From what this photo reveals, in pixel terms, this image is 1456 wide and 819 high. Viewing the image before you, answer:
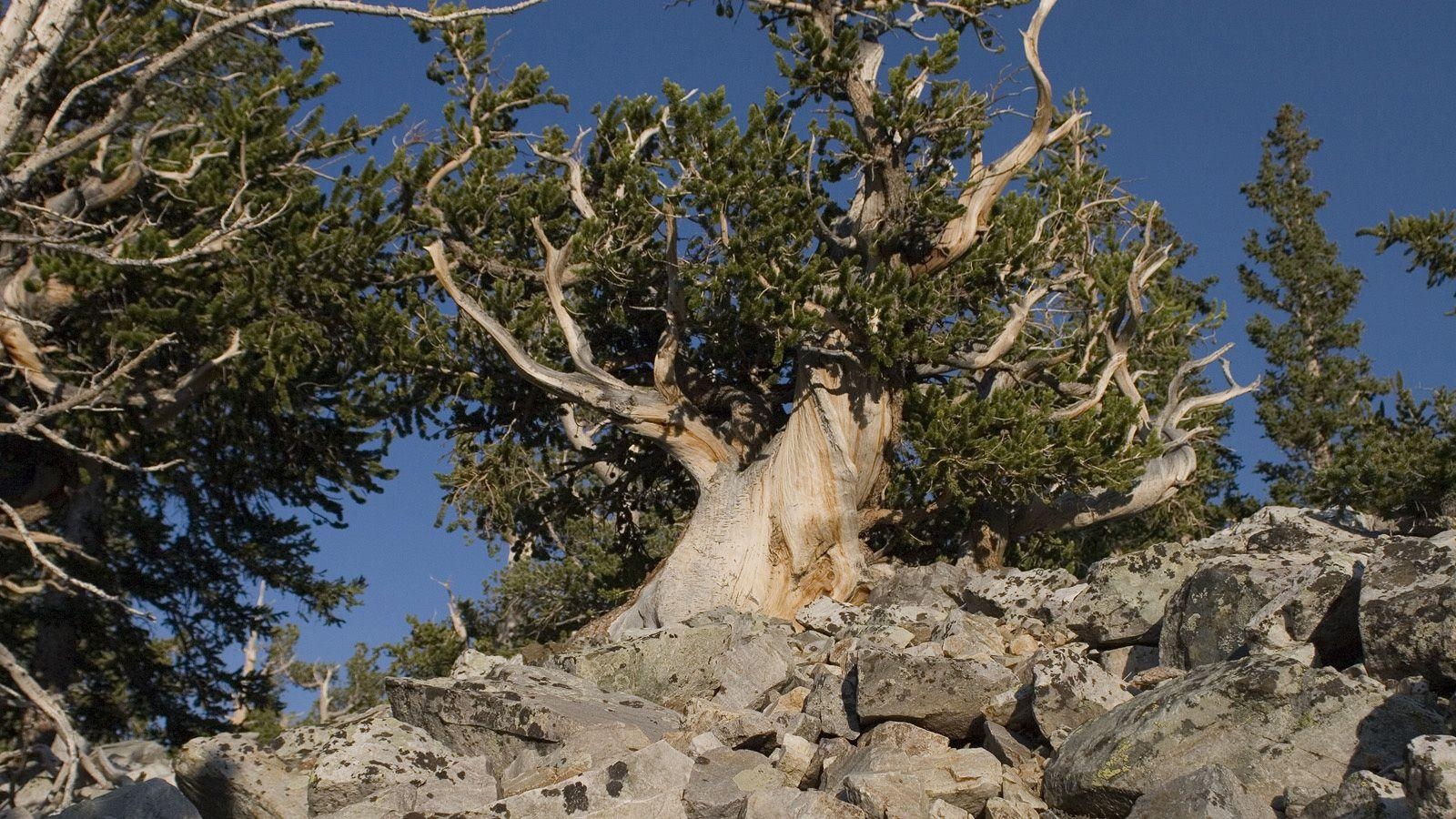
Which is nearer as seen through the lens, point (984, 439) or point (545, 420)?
point (984, 439)

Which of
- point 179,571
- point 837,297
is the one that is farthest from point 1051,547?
point 179,571

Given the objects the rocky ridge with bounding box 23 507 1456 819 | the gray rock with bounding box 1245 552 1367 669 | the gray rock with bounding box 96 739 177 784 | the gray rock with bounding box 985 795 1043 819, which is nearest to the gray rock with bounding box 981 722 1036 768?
the rocky ridge with bounding box 23 507 1456 819

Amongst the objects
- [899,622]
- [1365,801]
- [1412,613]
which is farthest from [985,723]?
[899,622]

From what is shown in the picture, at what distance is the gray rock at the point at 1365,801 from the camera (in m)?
4.66

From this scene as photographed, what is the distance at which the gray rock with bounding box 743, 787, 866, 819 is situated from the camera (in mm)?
5750

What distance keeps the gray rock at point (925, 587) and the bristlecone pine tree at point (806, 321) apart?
3.16 feet

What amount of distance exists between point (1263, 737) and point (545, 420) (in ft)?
38.8

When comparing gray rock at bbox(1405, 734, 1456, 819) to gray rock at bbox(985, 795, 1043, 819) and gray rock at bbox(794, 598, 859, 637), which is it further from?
gray rock at bbox(794, 598, 859, 637)

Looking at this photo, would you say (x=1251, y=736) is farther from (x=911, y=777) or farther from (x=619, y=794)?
(x=619, y=794)

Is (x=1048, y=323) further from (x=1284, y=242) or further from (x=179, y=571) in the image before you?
(x=1284, y=242)

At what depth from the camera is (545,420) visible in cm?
1636

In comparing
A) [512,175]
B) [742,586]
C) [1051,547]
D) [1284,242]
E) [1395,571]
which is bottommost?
[1395,571]

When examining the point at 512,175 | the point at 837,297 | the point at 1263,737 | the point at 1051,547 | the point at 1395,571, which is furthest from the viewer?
the point at 1051,547

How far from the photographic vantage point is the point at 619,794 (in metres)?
6.28
